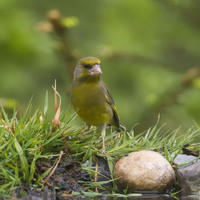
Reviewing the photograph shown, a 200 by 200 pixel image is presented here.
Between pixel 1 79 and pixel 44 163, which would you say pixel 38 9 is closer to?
pixel 1 79

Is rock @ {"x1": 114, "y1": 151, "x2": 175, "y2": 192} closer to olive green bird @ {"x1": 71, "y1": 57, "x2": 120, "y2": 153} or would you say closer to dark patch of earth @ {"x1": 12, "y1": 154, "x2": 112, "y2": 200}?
dark patch of earth @ {"x1": 12, "y1": 154, "x2": 112, "y2": 200}

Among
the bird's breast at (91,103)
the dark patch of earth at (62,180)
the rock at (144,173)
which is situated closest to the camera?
the dark patch of earth at (62,180)

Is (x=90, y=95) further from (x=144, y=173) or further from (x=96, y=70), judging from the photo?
(x=144, y=173)


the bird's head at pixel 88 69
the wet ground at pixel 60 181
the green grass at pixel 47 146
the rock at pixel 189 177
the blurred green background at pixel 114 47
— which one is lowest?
the blurred green background at pixel 114 47

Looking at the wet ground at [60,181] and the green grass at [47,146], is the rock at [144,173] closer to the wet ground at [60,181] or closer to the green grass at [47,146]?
the green grass at [47,146]

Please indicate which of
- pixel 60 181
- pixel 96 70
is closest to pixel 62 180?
pixel 60 181

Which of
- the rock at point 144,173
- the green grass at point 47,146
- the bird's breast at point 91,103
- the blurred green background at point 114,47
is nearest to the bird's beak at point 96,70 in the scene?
the bird's breast at point 91,103

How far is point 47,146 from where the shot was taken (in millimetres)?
5422

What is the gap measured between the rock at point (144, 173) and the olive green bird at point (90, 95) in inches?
32.4

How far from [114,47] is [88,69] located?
11.8 feet

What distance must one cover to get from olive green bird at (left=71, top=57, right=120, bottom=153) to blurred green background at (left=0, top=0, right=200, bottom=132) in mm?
824

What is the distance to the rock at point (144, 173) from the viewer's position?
5273 millimetres

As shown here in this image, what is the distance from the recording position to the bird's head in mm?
6238

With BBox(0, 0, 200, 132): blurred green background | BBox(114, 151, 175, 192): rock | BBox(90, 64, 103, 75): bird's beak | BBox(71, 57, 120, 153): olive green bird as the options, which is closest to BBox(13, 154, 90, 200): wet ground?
BBox(114, 151, 175, 192): rock
